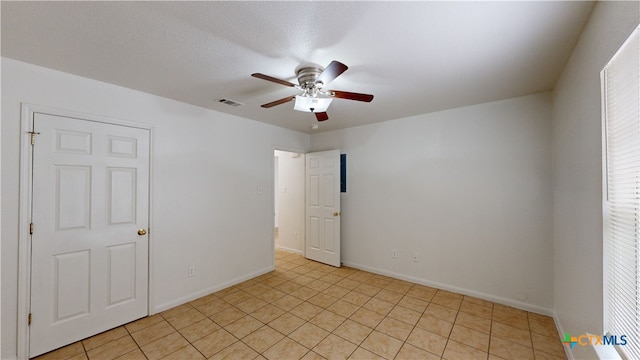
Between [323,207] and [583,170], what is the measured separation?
332 cm

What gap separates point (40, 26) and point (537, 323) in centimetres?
481

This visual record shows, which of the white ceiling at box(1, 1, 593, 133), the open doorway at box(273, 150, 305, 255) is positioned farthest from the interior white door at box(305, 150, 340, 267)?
the white ceiling at box(1, 1, 593, 133)

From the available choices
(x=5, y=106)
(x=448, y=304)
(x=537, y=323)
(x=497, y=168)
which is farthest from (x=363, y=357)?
(x=5, y=106)

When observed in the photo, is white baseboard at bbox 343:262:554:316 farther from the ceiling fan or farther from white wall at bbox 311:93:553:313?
the ceiling fan

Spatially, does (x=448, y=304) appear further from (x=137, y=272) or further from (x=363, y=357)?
(x=137, y=272)

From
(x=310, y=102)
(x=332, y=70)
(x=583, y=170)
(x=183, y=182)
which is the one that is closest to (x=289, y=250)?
(x=183, y=182)

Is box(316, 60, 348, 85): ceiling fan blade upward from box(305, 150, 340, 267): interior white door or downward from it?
upward

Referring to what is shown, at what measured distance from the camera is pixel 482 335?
7.69ft

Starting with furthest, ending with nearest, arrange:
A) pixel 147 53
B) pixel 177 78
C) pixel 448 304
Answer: pixel 448 304 → pixel 177 78 → pixel 147 53

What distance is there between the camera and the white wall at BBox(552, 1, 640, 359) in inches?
52.0

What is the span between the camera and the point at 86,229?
233cm

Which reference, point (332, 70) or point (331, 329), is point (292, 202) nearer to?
point (331, 329)

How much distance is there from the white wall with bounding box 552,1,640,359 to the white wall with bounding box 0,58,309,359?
352 centimetres
